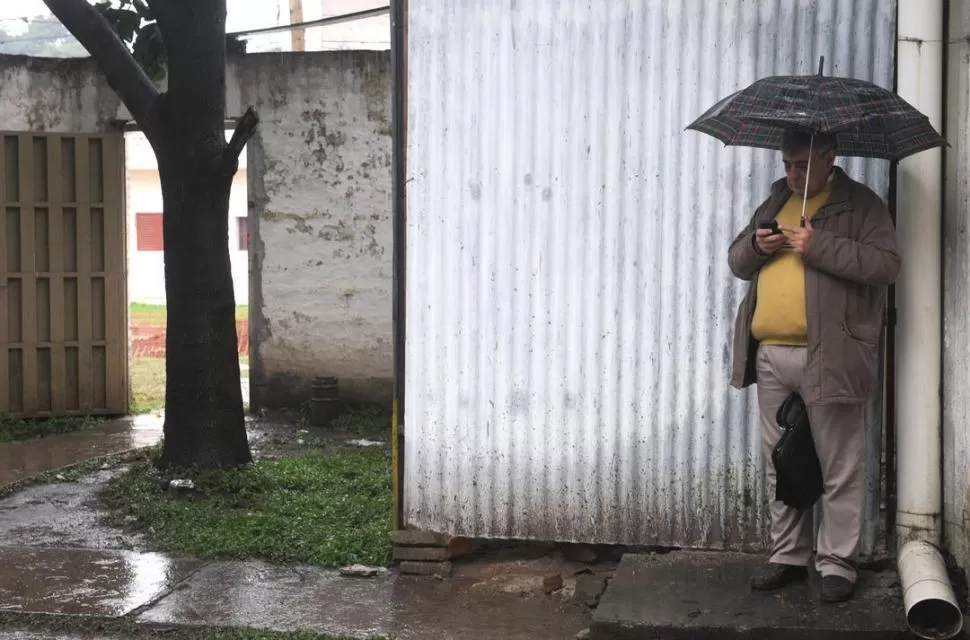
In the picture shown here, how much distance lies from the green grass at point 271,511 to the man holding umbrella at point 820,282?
2.26 meters

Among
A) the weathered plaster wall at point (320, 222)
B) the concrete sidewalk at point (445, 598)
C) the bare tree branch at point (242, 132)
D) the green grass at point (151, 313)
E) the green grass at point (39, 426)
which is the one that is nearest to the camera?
the concrete sidewalk at point (445, 598)

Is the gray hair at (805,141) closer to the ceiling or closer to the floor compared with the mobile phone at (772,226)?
closer to the ceiling

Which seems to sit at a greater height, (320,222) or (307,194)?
(307,194)

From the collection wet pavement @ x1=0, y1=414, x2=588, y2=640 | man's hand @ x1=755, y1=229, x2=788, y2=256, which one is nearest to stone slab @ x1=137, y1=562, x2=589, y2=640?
wet pavement @ x1=0, y1=414, x2=588, y2=640

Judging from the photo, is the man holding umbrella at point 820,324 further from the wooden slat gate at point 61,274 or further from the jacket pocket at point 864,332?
the wooden slat gate at point 61,274

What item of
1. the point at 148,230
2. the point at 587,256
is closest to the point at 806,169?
the point at 587,256

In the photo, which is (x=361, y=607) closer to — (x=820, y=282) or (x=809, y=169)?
(x=820, y=282)

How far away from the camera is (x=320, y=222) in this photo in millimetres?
11086

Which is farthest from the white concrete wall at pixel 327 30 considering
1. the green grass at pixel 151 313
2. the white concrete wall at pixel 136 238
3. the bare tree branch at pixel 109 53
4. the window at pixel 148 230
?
the window at pixel 148 230

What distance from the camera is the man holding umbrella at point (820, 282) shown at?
434 centimetres

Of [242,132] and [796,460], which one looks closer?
[796,460]

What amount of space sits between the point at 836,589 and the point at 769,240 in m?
1.44

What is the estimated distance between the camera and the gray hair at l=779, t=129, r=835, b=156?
4422 millimetres

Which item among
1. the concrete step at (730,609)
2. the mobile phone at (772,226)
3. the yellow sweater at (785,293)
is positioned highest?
the mobile phone at (772,226)
